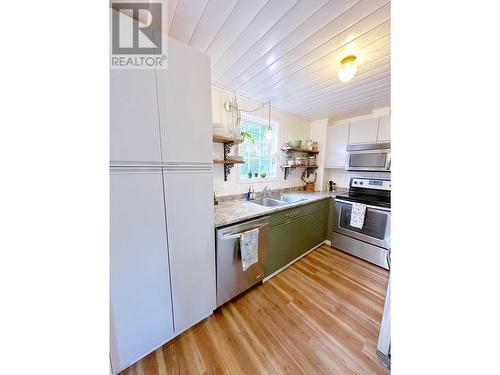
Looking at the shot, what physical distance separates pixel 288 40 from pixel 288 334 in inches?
90.1

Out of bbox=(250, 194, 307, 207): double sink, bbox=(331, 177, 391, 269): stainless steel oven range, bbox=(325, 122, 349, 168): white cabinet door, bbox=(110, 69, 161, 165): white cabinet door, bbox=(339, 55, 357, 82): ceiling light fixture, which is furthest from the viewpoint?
bbox=(325, 122, 349, 168): white cabinet door

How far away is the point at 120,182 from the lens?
0.96 m

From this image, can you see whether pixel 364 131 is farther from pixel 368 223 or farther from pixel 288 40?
pixel 288 40

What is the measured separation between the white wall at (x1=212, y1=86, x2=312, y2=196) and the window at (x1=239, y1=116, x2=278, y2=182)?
9 centimetres

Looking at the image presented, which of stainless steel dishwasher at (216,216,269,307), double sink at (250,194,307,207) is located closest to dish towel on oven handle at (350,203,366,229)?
double sink at (250,194,307,207)

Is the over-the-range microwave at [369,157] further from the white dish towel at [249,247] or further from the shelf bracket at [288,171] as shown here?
the white dish towel at [249,247]

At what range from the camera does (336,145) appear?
114 inches

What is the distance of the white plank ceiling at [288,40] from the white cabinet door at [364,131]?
50cm

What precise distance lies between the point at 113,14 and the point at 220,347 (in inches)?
85.7

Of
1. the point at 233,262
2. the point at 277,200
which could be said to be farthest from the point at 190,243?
the point at 277,200

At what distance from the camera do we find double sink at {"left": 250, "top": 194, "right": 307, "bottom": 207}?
241cm

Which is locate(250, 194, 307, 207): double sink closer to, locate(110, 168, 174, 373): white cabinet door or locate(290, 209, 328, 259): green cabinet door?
locate(290, 209, 328, 259): green cabinet door

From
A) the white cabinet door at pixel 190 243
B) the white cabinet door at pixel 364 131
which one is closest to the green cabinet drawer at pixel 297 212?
the white cabinet door at pixel 190 243
